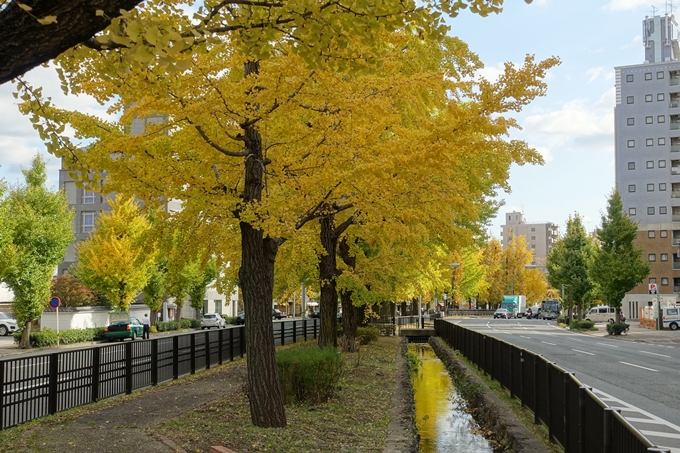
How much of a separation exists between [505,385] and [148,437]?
27.6ft

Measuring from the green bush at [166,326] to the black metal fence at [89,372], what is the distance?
1251 inches

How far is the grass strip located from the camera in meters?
8.13

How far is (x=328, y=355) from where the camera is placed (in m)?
11.6

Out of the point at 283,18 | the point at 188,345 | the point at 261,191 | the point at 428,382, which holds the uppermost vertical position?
the point at 283,18

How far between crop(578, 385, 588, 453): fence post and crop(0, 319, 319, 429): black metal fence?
787 cm

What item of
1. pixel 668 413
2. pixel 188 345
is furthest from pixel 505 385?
pixel 188 345

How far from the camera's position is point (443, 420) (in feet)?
44.1

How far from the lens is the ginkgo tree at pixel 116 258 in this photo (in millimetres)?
42906

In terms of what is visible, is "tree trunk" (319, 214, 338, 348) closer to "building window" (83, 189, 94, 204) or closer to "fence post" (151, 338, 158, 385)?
"fence post" (151, 338, 158, 385)

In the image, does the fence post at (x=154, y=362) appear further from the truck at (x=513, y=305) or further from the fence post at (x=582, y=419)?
the truck at (x=513, y=305)

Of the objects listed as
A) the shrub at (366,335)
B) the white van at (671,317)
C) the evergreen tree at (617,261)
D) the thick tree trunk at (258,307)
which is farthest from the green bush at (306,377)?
the white van at (671,317)

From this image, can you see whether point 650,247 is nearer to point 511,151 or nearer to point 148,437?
point 511,151

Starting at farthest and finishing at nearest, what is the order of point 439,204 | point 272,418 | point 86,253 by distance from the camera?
point 86,253, point 439,204, point 272,418

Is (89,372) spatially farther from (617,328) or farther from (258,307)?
(617,328)
